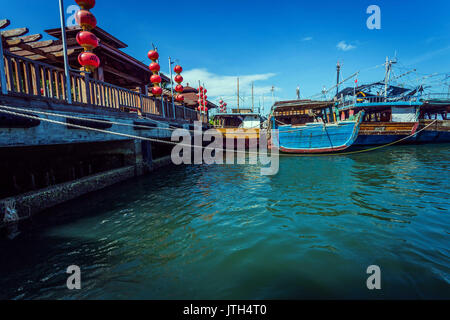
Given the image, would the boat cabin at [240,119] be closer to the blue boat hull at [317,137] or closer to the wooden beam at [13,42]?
the blue boat hull at [317,137]

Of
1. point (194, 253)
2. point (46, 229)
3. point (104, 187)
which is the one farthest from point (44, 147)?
point (194, 253)

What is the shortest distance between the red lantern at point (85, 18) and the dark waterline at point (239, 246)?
5.04 m

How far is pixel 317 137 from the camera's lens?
13.6 meters

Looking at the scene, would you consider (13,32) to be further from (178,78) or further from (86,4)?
(178,78)

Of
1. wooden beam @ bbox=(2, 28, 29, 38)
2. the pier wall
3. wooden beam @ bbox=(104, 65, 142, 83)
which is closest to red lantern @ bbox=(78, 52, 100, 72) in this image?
wooden beam @ bbox=(2, 28, 29, 38)

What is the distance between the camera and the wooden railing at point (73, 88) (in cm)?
448

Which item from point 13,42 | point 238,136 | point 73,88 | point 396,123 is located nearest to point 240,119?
point 238,136

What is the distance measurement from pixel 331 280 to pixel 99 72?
Answer: 41.3 ft

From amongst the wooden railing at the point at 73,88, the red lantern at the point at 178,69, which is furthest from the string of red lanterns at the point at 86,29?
the red lantern at the point at 178,69

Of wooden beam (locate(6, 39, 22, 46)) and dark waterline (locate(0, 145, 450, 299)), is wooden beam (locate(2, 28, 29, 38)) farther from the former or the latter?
dark waterline (locate(0, 145, 450, 299))

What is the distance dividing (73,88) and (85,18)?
2071mm
